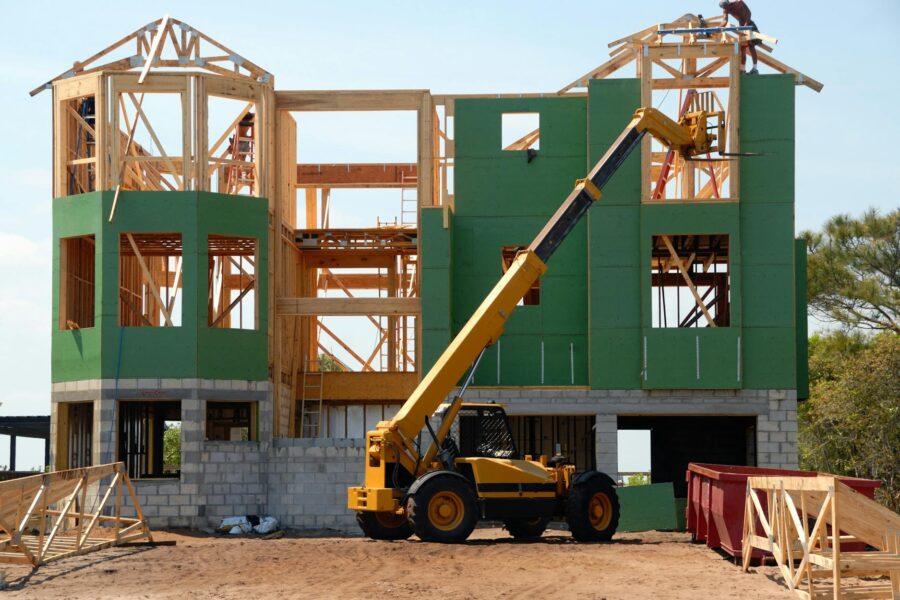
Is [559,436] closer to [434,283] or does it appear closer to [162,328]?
[434,283]

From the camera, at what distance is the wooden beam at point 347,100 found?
37.0m

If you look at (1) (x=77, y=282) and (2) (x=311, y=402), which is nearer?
(1) (x=77, y=282)

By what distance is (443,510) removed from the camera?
2470 centimetres

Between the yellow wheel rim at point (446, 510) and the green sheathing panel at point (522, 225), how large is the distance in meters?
12.0

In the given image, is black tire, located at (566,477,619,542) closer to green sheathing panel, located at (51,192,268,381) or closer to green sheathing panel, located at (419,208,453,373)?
green sheathing panel, located at (419,208,453,373)

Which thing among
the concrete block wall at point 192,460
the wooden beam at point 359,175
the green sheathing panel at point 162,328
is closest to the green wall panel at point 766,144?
the wooden beam at point 359,175

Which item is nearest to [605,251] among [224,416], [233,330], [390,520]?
[233,330]

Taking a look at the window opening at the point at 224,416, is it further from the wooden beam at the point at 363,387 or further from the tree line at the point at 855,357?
the tree line at the point at 855,357

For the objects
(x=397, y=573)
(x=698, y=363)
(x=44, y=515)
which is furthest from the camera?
(x=698, y=363)

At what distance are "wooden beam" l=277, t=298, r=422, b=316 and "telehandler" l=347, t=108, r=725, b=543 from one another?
971 centimetres

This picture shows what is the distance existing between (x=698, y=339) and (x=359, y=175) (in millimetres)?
13292

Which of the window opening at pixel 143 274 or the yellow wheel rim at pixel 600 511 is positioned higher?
the window opening at pixel 143 274

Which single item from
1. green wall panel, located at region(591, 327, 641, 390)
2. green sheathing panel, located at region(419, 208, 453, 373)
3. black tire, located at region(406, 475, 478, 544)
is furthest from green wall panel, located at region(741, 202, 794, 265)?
black tire, located at region(406, 475, 478, 544)

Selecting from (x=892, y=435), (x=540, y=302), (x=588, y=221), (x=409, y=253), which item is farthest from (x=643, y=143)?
(x=892, y=435)
